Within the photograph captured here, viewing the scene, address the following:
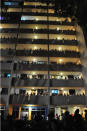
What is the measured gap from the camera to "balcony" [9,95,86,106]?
14938 mm

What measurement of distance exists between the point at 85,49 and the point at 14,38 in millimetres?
11750

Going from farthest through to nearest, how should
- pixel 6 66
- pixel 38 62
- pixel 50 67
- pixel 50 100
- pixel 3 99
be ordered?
pixel 38 62 → pixel 50 67 → pixel 6 66 → pixel 50 100 → pixel 3 99

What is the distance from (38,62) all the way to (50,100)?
6920mm

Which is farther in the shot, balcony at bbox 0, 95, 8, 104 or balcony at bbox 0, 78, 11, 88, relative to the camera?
balcony at bbox 0, 78, 11, 88

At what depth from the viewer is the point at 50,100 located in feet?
49.8

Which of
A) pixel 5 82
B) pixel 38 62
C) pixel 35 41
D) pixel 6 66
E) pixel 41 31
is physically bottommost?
pixel 5 82

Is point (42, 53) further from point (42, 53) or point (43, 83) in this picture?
point (43, 83)

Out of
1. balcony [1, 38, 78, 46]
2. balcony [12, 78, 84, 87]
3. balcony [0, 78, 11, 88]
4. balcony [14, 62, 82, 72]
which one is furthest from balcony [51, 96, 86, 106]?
balcony [1, 38, 78, 46]

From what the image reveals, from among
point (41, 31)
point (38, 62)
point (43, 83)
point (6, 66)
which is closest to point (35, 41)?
point (41, 31)

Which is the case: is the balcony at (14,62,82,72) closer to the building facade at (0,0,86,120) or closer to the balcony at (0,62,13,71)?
the building facade at (0,0,86,120)

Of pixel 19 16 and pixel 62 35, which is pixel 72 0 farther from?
pixel 19 16

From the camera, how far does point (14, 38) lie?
1961cm

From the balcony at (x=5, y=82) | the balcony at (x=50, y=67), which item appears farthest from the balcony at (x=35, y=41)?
the balcony at (x=5, y=82)

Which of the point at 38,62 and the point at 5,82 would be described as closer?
the point at 5,82
